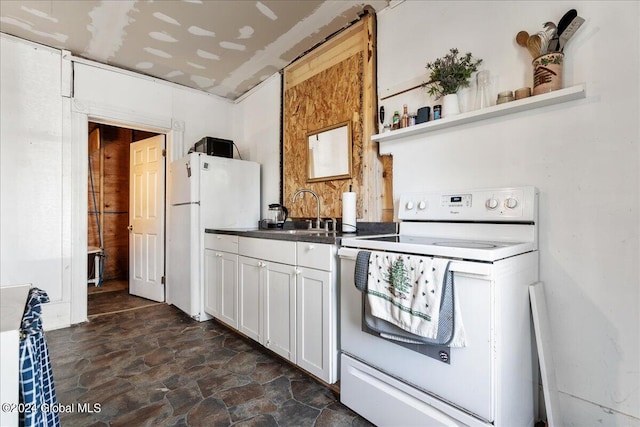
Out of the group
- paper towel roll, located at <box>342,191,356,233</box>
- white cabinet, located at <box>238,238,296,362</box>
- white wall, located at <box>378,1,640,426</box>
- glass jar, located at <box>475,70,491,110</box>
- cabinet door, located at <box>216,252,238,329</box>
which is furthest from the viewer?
cabinet door, located at <box>216,252,238,329</box>

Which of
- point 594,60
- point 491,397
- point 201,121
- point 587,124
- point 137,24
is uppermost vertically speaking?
point 137,24

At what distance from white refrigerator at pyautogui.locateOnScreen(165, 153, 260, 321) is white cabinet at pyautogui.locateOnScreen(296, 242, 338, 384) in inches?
61.4

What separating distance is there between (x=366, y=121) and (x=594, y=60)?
1281 mm

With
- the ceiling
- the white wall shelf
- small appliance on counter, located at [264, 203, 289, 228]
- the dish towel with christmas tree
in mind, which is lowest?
the dish towel with christmas tree

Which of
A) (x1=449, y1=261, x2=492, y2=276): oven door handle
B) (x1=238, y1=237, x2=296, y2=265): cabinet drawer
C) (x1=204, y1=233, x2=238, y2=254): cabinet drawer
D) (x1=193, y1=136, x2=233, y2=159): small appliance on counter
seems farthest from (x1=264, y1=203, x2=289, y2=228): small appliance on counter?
(x1=449, y1=261, x2=492, y2=276): oven door handle

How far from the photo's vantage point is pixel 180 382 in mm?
1897

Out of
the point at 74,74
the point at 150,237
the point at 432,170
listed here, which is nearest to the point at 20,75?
the point at 74,74

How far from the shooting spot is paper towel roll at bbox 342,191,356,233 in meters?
2.20

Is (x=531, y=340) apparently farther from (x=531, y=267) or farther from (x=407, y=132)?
(x=407, y=132)

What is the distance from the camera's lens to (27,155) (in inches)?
106

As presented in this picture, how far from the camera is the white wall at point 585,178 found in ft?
4.18

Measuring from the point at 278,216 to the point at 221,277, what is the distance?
835 millimetres

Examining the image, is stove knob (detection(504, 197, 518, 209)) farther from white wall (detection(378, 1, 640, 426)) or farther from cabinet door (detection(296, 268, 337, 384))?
cabinet door (detection(296, 268, 337, 384))

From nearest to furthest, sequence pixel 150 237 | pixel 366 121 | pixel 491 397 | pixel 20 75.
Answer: pixel 491 397
pixel 366 121
pixel 20 75
pixel 150 237
